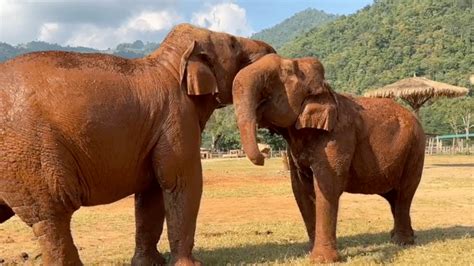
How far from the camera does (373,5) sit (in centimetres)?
17050

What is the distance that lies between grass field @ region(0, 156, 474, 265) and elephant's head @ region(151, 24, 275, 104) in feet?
7.73

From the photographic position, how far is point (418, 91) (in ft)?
86.0

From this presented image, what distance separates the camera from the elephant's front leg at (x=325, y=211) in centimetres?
718

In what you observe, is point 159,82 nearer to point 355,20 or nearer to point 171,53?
point 171,53

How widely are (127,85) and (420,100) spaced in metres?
23.1

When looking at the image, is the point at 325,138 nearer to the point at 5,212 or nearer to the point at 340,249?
the point at 340,249

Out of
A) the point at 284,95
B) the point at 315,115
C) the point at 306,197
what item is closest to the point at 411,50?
the point at 306,197

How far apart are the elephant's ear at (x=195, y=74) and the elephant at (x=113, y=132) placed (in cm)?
1

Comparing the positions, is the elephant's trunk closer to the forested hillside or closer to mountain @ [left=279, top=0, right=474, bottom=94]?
the forested hillside

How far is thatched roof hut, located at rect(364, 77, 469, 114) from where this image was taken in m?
26.2

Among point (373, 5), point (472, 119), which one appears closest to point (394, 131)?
point (472, 119)

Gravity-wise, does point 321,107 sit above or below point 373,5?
below

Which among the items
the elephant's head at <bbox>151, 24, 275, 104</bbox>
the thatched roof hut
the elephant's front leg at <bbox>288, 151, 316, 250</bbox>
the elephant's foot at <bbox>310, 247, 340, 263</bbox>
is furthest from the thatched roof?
the elephant's head at <bbox>151, 24, 275, 104</bbox>

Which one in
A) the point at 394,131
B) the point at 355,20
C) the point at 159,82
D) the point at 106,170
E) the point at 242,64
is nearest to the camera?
the point at 106,170
